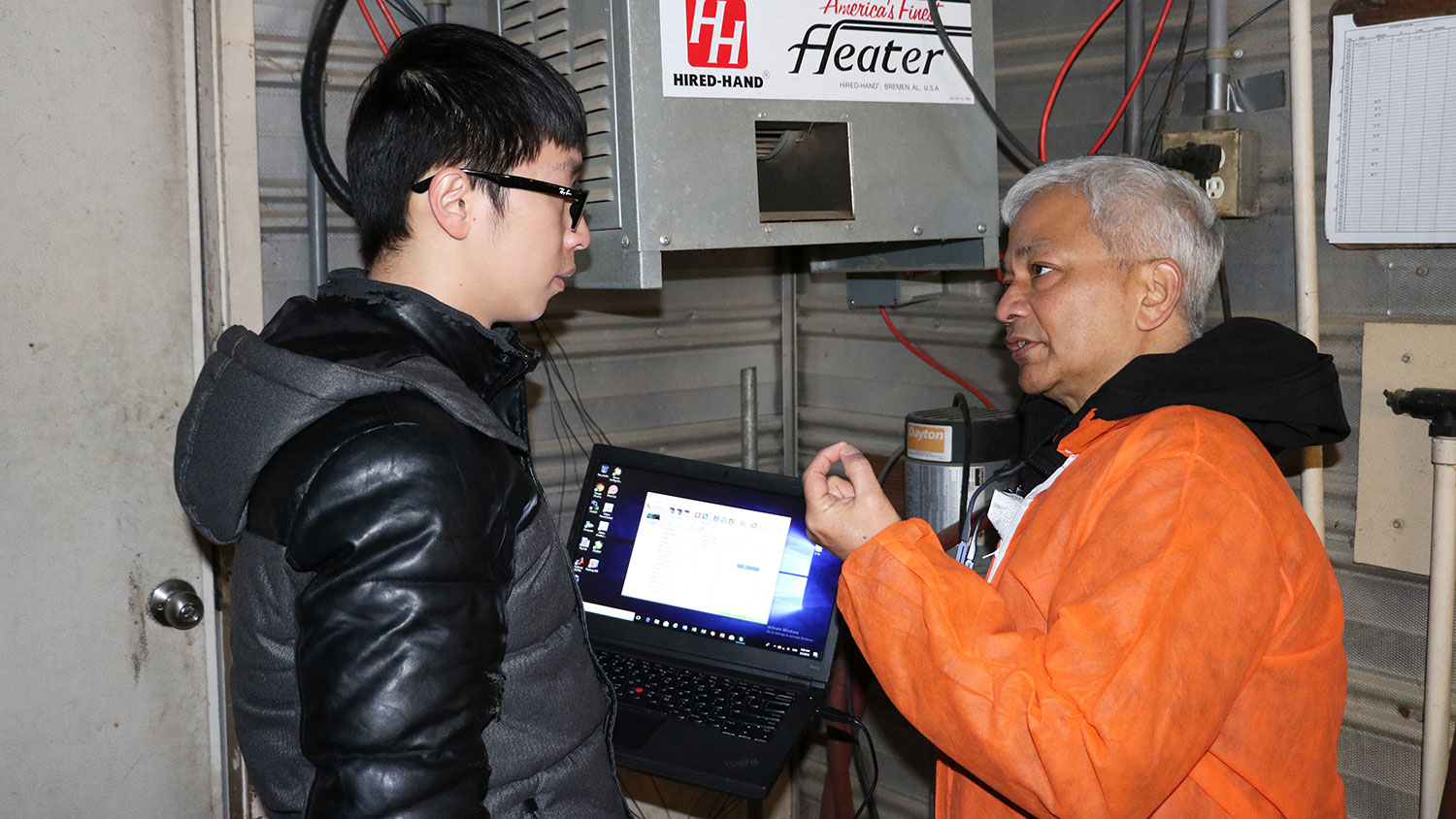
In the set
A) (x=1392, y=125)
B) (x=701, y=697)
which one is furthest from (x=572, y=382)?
(x=1392, y=125)

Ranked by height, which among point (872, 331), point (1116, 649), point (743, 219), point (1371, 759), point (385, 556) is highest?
point (743, 219)

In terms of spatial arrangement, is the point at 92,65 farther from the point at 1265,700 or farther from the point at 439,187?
the point at 1265,700

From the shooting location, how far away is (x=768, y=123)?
1.71 m

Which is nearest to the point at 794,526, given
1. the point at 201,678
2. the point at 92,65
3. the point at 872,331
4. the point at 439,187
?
the point at 872,331

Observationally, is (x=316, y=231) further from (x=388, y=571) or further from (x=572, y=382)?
(x=388, y=571)

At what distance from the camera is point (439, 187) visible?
3.93 ft

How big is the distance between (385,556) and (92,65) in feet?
4.38

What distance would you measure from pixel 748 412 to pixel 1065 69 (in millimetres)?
1010

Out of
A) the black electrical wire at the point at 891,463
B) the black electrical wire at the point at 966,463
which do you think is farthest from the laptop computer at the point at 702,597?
the black electrical wire at the point at 891,463

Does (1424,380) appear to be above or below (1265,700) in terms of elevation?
above

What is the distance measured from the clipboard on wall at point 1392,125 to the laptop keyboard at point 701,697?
3.90 ft

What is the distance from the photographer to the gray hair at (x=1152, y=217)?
1493 mm

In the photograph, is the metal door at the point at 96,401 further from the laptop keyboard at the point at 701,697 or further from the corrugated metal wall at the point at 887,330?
the laptop keyboard at the point at 701,697

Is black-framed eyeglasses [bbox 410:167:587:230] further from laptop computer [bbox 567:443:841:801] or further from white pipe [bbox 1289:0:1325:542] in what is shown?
white pipe [bbox 1289:0:1325:542]
